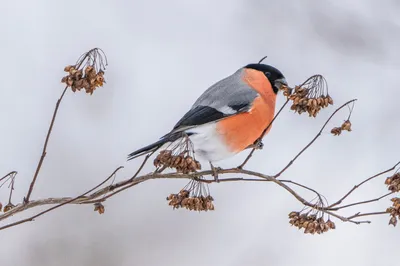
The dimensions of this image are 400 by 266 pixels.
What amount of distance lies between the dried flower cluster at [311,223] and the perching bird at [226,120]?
348mm

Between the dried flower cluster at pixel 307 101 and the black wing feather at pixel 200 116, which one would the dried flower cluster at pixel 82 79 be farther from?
the black wing feather at pixel 200 116

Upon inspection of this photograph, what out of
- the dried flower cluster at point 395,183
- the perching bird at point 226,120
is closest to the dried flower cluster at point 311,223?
the dried flower cluster at point 395,183

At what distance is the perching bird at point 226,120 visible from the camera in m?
1.48

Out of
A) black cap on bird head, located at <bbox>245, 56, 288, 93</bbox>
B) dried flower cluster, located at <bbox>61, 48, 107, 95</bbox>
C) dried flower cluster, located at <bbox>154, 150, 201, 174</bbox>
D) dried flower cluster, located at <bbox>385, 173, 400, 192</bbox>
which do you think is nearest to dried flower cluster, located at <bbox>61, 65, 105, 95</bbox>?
dried flower cluster, located at <bbox>61, 48, 107, 95</bbox>

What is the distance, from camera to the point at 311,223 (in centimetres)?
113

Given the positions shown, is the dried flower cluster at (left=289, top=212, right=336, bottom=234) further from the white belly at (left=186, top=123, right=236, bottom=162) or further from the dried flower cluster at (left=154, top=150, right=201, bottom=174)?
the white belly at (left=186, top=123, right=236, bottom=162)

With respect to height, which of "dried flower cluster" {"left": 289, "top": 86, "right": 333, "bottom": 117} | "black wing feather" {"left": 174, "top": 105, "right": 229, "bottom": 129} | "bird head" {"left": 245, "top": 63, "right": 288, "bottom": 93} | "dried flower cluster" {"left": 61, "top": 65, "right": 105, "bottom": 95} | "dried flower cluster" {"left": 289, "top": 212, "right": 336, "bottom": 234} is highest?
"bird head" {"left": 245, "top": 63, "right": 288, "bottom": 93}

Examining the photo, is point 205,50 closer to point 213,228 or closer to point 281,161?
point 281,161

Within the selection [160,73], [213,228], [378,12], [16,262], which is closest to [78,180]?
[16,262]

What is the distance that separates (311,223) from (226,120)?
1.45 feet

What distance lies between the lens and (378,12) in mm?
2154

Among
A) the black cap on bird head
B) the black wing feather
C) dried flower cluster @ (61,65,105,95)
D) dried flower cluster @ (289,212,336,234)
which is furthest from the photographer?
the black cap on bird head

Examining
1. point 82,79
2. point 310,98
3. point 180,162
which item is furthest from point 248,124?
point 82,79

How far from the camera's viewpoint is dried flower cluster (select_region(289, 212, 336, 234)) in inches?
44.2
